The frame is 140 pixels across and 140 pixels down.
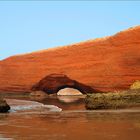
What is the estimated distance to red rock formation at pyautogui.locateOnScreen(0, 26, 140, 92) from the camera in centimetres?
4222

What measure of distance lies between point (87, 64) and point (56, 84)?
4.59m

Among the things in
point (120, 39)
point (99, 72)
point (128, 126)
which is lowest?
point (128, 126)

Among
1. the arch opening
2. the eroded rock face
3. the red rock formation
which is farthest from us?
the eroded rock face

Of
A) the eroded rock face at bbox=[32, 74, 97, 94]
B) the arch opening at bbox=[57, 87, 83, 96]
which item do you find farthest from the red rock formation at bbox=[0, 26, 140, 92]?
the arch opening at bbox=[57, 87, 83, 96]

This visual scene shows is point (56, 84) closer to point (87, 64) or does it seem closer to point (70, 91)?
point (70, 91)

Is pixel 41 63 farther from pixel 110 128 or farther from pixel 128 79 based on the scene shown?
pixel 110 128

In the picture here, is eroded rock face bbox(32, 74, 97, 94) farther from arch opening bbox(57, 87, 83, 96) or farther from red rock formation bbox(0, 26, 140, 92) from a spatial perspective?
red rock formation bbox(0, 26, 140, 92)

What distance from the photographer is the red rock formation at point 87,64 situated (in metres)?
42.2

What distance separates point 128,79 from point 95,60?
568 centimetres

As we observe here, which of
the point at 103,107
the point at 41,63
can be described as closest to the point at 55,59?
the point at 41,63

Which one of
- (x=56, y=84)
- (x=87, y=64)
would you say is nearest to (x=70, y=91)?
(x=56, y=84)

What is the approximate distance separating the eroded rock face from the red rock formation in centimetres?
60

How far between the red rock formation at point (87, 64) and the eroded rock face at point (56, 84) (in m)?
0.60

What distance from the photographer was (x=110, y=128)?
9391 millimetres
